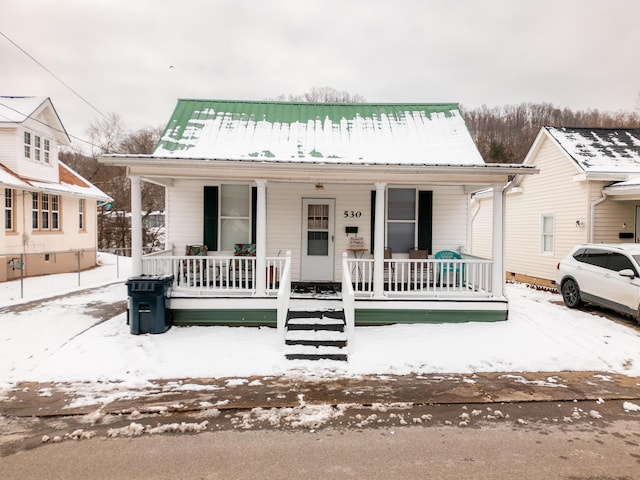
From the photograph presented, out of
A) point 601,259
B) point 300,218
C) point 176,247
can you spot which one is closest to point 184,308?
point 176,247

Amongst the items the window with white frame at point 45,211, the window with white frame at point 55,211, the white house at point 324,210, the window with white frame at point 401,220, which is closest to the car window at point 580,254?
the white house at point 324,210

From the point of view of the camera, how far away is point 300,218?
955 cm

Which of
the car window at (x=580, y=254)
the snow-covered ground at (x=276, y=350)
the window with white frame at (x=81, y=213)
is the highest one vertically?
the window with white frame at (x=81, y=213)

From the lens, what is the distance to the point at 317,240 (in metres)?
9.63

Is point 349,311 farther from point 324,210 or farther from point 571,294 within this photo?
point 571,294

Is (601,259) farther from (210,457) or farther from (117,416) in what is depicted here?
(117,416)

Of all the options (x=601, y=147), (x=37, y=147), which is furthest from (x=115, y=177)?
(x=601, y=147)

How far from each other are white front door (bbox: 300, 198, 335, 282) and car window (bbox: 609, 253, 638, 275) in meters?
6.30

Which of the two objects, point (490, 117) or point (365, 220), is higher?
point (490, 117)

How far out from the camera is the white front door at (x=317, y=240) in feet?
31.4

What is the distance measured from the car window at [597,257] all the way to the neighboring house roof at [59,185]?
17.4 meters

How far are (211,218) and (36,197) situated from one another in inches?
438

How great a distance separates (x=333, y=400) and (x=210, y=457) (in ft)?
5.71

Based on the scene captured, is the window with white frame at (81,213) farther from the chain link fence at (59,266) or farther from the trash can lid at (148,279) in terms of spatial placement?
the trash can lid at (148,279)
